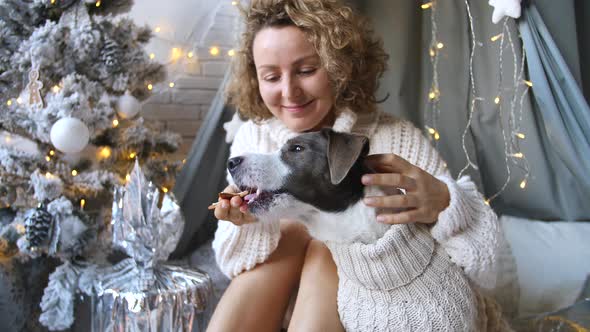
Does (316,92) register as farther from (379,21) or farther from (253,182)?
(379,21)

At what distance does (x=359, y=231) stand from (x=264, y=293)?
325 mm

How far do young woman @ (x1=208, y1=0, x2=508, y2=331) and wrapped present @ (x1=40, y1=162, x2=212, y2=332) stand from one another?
0.17 metres

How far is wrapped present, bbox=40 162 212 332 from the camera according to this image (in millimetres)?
1307

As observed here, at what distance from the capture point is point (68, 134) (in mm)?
1425

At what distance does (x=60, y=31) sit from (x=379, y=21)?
1.13 metres

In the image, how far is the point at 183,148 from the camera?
7.77 feet

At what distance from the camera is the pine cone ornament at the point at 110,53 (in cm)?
158

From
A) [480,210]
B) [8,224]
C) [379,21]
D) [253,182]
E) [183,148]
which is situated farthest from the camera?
[183,148]

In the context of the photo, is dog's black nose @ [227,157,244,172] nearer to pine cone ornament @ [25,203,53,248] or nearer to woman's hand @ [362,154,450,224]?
woman's hand @ [362,154,450,224]

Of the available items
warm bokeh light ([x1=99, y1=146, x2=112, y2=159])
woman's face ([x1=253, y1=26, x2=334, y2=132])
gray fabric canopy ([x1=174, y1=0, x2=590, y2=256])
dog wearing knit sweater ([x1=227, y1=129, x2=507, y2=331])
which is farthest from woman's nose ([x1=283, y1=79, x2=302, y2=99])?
warm bokeh light ([x1=99, y1=146, x2=112, y2=159])

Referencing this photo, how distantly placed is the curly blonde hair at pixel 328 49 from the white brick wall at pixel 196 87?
2.87ft

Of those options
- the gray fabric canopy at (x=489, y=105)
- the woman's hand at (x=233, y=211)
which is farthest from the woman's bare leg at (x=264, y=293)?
the gray fabric canopy at (x=489, y=105)

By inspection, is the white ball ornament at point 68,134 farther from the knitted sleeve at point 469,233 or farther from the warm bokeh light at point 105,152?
the knitted sleeve at point 469,233

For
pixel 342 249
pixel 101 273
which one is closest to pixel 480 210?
pixel 342 249
